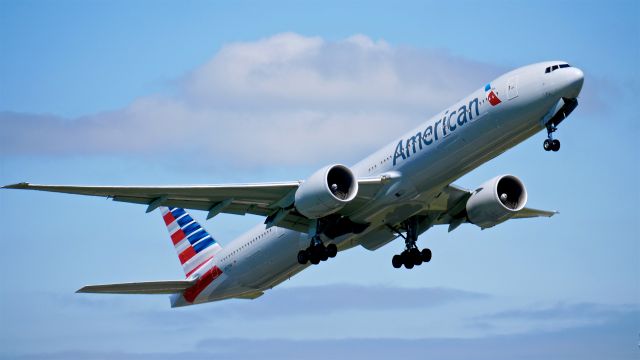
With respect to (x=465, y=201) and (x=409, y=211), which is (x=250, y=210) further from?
(x=465, y=201)

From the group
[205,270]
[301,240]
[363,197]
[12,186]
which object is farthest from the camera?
[205,270]

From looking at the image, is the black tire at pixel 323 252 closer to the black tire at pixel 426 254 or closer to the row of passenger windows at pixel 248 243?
the row of passenger windows at pixel 248 243

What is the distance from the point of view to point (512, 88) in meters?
35.0

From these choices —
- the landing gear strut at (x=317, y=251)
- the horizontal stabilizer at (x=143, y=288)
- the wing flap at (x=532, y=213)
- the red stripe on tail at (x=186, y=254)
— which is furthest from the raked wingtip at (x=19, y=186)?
the wing flap at (x=532, y=213)

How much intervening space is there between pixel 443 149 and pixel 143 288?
50.3 feet

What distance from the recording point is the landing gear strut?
39188 millimetres

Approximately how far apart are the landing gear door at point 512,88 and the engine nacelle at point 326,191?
20.2 feet

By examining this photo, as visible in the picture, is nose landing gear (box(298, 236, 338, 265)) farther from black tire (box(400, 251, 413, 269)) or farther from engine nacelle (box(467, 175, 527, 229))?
engine nacelle (box(467, 175, 527, 229))

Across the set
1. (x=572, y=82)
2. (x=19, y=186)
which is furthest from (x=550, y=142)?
(x=19, y=186)

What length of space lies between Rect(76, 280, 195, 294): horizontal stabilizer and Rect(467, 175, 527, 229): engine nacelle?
12.7 metres

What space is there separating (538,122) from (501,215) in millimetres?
6988

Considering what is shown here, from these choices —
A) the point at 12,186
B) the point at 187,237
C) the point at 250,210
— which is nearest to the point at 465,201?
the point at 250,210

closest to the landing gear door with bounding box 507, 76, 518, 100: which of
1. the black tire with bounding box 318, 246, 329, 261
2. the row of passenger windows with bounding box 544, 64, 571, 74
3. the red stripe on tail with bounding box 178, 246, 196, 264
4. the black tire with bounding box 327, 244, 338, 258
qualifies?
the row of passenger windows with bounding box 544, 64, 571, 74

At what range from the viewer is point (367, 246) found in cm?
4238
